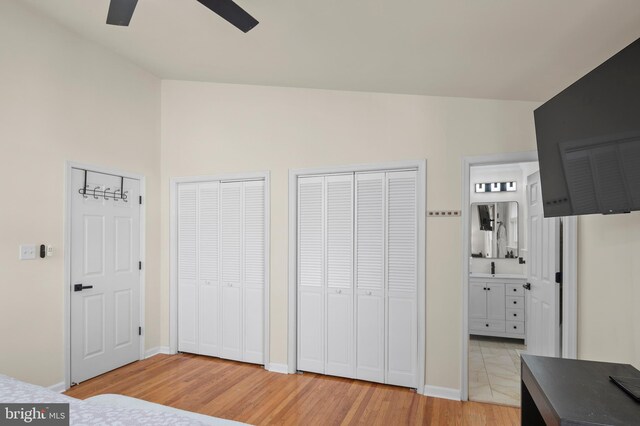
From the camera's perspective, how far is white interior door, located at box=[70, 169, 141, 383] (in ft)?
10.9

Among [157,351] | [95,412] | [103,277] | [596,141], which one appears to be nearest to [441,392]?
[596,141]

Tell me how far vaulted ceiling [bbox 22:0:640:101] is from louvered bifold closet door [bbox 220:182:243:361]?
127 centimetres

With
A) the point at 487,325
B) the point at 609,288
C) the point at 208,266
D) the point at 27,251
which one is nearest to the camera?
the point at 609,288

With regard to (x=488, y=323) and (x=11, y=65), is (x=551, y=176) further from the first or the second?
(x=11, y=65)

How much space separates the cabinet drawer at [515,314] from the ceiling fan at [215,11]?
4422 mm

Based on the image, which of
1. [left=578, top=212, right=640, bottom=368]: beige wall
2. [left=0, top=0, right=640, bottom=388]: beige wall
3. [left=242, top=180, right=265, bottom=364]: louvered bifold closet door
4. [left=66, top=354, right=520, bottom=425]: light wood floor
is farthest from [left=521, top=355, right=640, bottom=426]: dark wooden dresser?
[left=242, top=180, right=265, bottom=364]: louvered bifold closet door

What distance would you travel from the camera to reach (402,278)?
3303mm

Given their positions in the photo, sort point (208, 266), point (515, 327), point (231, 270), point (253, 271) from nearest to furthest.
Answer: point (253, 271)
point (231, 270)
point (208, 266)
point (515, 327)

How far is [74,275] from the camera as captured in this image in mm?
3305

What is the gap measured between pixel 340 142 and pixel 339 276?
1.31m

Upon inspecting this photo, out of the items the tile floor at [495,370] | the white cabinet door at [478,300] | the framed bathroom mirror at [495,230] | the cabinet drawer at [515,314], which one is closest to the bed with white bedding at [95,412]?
the tile floor at [495,370]

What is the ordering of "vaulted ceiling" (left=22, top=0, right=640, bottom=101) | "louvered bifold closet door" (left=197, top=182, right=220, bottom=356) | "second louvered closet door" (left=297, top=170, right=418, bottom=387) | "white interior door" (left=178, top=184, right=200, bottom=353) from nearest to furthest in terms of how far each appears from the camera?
"vaulted ceiling" (left=22, top=0, right=640, bottom=101)
"second louvered closet door" (left=297, top=170, right=418, bottom=387)
"louvered bifold closet door" (left=197, top=182, right=220, bottom=356)
"white interior door" (left=178, top=184, right=200, bottom=353)

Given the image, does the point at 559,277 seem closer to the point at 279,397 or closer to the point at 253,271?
the point at 279,397

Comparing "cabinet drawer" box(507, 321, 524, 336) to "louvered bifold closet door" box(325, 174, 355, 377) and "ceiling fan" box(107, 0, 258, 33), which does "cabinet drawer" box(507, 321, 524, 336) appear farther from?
"ceiling fan" box(107, 0, 258, 33)
